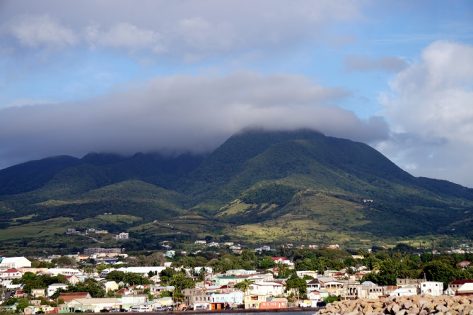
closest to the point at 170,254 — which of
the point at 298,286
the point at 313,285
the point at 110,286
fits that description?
the point at 110,286

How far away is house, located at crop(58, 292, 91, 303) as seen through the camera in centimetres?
11666

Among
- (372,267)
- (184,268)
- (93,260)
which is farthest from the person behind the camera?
(93,260)

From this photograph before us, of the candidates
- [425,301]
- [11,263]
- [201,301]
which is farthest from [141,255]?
[425,301]

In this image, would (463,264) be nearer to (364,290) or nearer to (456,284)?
(456,284)

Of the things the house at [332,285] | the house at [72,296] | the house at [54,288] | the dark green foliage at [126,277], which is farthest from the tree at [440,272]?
the house at [54,288]

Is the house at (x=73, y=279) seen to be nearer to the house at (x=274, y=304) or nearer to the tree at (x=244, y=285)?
the tree at (x=244, y=285)

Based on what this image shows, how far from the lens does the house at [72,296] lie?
11666 centimetres

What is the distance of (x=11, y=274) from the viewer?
15088 cm

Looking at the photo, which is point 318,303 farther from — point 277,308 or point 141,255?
point 141,255

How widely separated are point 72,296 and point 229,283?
66.7 feet

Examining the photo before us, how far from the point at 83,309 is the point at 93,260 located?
73.3 meters

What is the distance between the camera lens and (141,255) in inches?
7470

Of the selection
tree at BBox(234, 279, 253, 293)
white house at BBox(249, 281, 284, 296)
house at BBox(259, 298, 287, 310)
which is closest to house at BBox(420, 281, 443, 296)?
house at BBox(259, 298, 287, 310)

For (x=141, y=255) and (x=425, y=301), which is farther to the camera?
(x=141, y=255)
